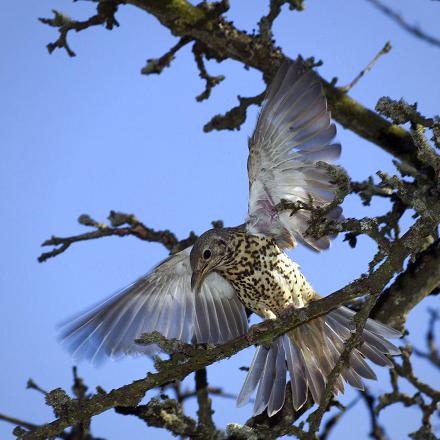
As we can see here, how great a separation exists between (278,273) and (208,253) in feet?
1.53

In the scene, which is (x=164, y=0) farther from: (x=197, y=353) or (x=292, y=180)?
(x=197, y=353)

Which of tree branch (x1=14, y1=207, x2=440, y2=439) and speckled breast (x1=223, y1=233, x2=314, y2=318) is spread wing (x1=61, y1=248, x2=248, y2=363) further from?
tree branch (x1=14, y1=207, x2=440, y2=439)

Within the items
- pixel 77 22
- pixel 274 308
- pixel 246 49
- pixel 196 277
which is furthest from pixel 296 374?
pixel 77 22

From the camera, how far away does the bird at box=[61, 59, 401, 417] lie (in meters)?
4.65

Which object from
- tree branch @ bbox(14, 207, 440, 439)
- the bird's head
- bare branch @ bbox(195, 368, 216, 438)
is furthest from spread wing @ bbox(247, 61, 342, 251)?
tree branch @ bbox(14, 207, 440, 439)

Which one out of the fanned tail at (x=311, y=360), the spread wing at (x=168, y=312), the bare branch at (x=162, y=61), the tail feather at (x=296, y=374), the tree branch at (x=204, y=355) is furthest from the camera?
the bare branch at (x=162, y=61)

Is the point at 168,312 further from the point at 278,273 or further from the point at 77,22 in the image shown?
the point at 77,22

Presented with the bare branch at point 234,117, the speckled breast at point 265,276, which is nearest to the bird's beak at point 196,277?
the speckled breast at point 265,276

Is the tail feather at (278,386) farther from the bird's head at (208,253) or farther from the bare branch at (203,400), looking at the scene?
the bird's head at (208,253)

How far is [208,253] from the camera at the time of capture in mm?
4871

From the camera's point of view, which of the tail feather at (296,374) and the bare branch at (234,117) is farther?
the bare branch at (234,117)

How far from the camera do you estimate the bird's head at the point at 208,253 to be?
4.87m

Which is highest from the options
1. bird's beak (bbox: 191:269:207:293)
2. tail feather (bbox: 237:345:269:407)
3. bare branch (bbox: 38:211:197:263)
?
bare branch (bbox: 38:211:197:263)

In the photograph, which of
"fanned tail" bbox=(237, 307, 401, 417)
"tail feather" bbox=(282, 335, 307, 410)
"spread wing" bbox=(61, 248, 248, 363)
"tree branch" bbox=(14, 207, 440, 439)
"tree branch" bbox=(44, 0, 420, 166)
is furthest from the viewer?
"tree branch" bbox=(44, 0, 420, 166)
